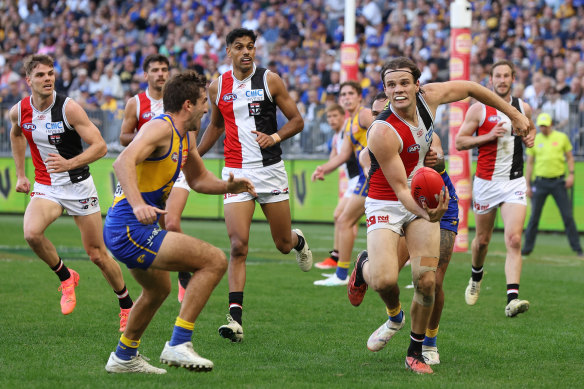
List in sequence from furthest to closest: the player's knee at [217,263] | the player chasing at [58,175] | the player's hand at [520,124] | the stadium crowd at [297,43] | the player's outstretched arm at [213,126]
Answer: the stadium crowd at [297,43]
the player's outstretched arm at [213,126]
the player chasing at [58,175]
the player's hand at [520,124]
the player's knee at [217,263]

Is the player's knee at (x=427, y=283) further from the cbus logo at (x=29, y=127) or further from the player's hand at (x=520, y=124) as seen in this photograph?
the cbus logo at (x=29, y=127)

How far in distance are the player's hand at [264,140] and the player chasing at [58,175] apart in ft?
4.84

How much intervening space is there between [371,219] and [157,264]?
70.5 inches

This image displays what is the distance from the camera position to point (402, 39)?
78.9 feet

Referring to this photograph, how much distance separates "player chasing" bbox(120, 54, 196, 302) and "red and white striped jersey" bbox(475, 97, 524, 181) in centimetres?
340

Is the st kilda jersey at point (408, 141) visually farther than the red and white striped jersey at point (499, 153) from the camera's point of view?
No

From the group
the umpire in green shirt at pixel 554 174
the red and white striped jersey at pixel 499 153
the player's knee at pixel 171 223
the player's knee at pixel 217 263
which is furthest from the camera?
the umpire in green shirt at pixel 554 174

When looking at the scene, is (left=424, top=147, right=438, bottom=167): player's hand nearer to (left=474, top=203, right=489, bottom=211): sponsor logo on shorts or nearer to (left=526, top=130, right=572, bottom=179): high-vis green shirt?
(left=474, top=203, right=489, bottom=211): sponsor logo on shorts

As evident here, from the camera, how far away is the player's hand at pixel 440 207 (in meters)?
6.18

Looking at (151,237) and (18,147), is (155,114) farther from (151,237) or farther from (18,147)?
(151,237)

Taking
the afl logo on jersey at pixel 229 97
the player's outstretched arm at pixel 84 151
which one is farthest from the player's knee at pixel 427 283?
the player's outstretched arm at pixel 84 151

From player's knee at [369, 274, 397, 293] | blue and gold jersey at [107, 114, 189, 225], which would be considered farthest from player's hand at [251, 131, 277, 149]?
blue and gold jersey at [107, 114, 189, 225]

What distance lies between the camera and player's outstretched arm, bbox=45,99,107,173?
8.19 meters

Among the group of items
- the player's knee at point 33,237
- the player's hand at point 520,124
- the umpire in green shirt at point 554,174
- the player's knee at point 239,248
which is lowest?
the umpire in green shirt at point 554,174
